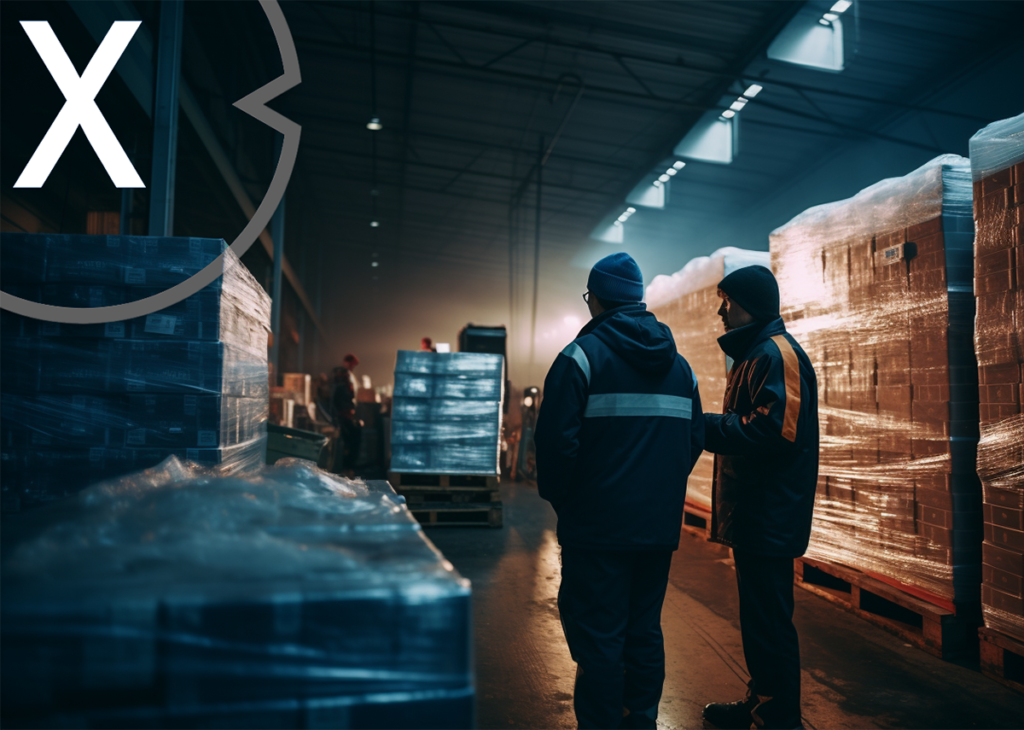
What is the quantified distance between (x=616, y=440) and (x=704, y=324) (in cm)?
363

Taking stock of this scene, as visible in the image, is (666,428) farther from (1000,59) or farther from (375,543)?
(1000,59)

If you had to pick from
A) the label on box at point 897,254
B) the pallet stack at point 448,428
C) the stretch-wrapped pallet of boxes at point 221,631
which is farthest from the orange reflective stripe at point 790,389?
the pallet stack at point 448,428

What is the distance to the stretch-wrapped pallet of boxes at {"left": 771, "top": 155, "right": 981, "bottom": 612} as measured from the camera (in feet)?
10.5

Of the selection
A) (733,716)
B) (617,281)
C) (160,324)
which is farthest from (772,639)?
(160,324)

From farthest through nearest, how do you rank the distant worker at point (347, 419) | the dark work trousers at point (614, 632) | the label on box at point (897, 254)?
the distant worker at point (347, 419) → the label on box at point (897, 254) → the dark work trousers at point (614, 632)

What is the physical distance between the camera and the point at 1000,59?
27.3ft

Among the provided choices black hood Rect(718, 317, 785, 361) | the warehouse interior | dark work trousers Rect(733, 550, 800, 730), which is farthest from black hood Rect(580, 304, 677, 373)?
dark work trousers Rect(733, 550, 800, 730)

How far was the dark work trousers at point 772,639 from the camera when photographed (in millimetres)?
2402

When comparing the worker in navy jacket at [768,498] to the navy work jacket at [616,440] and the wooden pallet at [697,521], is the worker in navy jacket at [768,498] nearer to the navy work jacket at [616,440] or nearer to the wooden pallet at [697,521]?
the navy work jacket at [616,440]

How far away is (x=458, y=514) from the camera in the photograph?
21.7ft

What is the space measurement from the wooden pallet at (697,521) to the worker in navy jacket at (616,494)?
11.7 ft

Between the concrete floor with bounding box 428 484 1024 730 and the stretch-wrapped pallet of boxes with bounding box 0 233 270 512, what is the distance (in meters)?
1.69

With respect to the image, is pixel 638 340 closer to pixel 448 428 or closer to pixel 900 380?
pixel 900 380

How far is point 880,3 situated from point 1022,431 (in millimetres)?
6861
